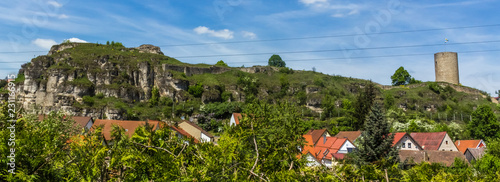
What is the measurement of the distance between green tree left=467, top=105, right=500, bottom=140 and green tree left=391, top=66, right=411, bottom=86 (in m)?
55.8

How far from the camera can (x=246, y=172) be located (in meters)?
7.66

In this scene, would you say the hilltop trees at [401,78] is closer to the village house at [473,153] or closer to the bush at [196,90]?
the bush at [196,90]

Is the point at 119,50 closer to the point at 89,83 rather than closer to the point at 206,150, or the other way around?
the point at 89,83

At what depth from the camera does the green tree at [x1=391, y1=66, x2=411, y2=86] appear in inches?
4433

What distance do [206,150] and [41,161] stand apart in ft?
11.4

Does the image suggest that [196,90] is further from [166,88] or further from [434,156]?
[434,156]

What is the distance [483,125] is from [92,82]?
234 ft

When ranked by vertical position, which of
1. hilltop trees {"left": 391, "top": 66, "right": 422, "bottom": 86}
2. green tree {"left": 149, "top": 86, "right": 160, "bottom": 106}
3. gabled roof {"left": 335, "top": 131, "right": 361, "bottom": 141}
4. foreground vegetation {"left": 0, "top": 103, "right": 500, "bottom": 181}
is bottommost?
gabled roof {"left": 335, "top": 131, "right": 361, "bottom": 141}

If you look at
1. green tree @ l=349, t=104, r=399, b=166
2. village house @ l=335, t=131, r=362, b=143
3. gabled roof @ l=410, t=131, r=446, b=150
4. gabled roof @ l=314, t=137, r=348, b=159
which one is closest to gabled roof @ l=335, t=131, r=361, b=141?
village house @ l=335, t=131, r=362, b=143

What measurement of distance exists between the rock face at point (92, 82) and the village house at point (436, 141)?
144ft

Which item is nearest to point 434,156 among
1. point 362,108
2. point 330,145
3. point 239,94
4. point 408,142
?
point 408,142

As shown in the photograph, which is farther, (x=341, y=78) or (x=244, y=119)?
(x=341, y=78)

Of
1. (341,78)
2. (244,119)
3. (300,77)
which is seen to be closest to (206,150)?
(244,119)

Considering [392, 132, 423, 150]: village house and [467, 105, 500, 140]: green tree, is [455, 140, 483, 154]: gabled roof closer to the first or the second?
[392, 132, 423, 150]: village house
